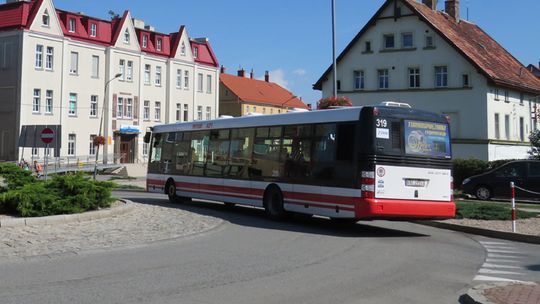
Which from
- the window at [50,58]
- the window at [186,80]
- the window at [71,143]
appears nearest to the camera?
the window at [50,58]

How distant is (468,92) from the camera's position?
44.6 metres

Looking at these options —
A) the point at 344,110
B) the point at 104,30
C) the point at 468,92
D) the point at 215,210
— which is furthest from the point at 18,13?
the point at 344,110

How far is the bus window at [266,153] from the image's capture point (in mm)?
16359

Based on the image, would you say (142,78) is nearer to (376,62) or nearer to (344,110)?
(376,62)

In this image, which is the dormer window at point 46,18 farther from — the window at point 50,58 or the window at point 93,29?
the window at point 93,29

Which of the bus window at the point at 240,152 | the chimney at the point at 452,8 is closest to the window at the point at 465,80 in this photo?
the chimney at the point at 452,8

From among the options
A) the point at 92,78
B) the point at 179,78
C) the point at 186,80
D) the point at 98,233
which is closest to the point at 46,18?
the point at 92,78

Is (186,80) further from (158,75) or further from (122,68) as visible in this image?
(122,68)

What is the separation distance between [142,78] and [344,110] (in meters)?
57.8

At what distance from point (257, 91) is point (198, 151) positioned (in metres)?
84.9

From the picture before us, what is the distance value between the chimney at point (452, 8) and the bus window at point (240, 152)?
136ft

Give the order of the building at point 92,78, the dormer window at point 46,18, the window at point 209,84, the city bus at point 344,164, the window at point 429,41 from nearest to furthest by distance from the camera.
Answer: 1. the city bus at point 344,164
2. the window at point 429,41
3. the building at point 92,78
4. the dormer window at point 46,18
5. the window at point 209,84

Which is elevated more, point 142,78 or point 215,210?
point 142,78

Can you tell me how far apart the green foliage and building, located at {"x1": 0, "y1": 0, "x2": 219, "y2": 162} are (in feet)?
141
